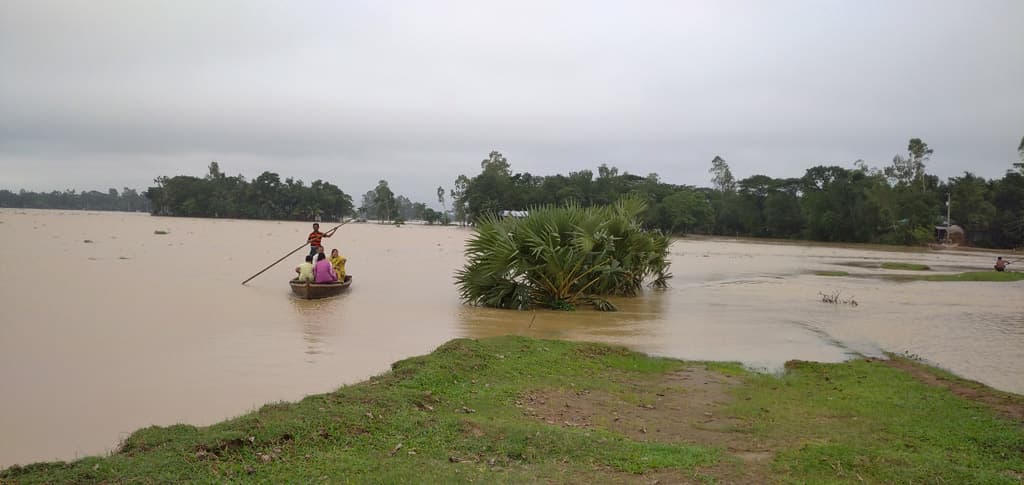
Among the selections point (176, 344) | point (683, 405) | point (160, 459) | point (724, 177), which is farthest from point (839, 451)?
point (724, 177)

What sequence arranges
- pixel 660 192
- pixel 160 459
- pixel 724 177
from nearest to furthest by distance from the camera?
pixel 160 459
pixel 660 192
pixel 724 177

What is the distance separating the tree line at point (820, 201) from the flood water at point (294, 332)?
96.6 ft

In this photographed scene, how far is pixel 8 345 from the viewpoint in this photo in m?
12.3

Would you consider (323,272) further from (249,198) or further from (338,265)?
(249,198)

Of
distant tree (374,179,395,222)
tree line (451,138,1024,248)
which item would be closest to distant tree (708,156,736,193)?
tree line (451,138,1024,248)

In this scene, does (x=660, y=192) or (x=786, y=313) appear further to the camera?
(x=660, y=192)

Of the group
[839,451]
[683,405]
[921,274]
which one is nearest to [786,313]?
[683,405]

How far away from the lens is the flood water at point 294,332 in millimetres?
8930

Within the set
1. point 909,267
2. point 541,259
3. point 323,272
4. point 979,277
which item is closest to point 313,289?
point 323,272

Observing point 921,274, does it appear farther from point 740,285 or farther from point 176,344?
point 176,344

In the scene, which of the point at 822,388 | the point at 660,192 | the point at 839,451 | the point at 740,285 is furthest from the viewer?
the point at 660,192

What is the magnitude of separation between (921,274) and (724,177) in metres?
80.7

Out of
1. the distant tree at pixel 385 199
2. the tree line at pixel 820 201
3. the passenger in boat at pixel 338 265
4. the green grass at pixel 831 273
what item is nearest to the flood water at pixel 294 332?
the passenger in boat at pixel 338 265

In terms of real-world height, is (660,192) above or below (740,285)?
above
